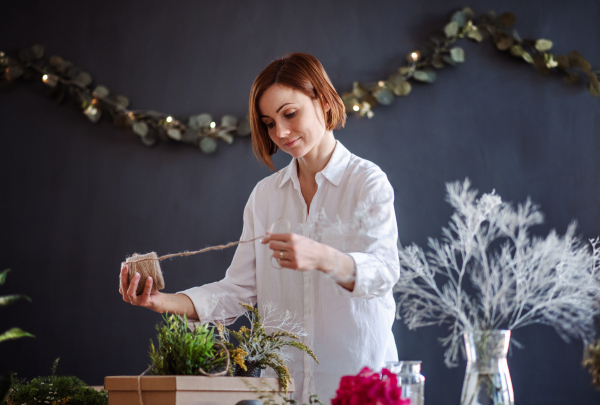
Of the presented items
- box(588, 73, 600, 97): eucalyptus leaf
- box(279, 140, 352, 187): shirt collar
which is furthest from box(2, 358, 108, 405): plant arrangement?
box(588, 73, 600, 97): eucalyptus leaf

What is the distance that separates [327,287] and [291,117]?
0.46 meters

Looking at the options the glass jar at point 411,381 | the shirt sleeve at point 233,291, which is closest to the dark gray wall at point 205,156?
the shirt sleeve at point 233,291

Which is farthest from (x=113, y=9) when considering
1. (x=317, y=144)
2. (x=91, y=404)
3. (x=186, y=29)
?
(x=91, y=404)

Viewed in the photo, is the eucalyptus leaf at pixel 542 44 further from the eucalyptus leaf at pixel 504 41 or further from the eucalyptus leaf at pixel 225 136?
the eucalyptus leaf at pixel 225 136

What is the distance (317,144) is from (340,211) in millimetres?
212

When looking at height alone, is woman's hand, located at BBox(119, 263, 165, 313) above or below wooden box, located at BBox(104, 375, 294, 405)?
above

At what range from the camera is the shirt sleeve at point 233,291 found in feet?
4.27

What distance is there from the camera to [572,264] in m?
0.83

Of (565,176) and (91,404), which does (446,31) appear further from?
(91,404)

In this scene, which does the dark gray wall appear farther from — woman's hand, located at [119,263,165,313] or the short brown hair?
woman's hand, located at [119,263,165,313]

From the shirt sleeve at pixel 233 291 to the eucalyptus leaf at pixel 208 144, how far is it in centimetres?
55

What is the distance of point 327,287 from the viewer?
138 cm

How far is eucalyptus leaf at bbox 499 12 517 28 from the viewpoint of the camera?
205 cm

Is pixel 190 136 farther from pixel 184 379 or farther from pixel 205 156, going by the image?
pixel 184 379
